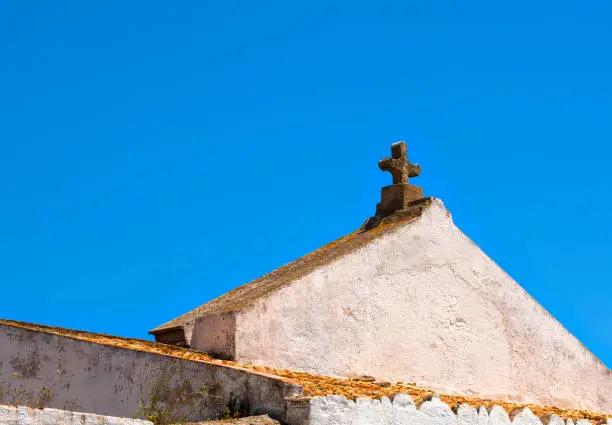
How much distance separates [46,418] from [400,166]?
27.5ft

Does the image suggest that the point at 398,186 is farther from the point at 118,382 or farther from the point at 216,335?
the point at 118,382

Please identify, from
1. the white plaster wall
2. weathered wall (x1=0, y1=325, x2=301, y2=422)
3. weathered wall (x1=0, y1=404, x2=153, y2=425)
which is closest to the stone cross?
the white plaster wall

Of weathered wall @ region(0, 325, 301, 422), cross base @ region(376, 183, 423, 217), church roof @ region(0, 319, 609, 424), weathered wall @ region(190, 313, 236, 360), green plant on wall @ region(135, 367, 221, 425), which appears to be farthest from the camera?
cross base @ region(376, 183, 423, 217)

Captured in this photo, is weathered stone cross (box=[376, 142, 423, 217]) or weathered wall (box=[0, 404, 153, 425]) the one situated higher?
weathered stone cross (box=[376, 142, 423, 217])

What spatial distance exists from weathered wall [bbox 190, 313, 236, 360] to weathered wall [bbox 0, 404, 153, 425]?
3351 millimetres

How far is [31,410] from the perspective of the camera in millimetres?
8219

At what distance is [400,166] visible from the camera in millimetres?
15516

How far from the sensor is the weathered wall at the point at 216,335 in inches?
470

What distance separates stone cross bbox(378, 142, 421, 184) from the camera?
1553cm

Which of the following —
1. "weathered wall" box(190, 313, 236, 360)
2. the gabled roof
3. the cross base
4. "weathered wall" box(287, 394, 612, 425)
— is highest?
the cross base

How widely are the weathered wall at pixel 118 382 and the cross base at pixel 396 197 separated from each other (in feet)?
17.7

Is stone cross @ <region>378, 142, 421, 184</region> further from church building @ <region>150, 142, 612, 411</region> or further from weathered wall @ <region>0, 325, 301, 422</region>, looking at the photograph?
weathered wall @ <region>0, 325, 301, 422</region>

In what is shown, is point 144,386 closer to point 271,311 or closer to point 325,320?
point 271,311

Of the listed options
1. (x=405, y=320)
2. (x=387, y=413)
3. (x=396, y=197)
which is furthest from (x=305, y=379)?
(x=396, y=197)
